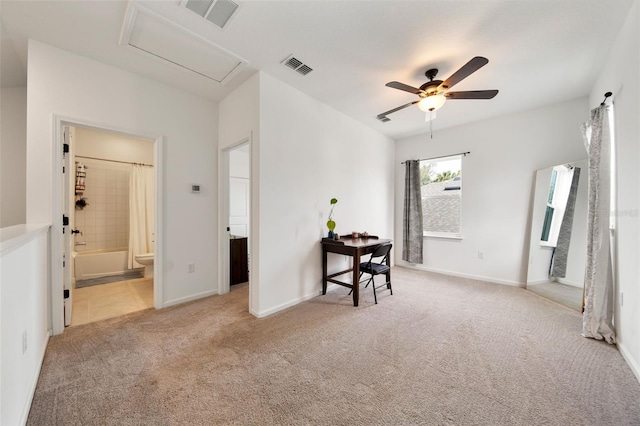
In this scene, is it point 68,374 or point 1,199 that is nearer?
point 68,374

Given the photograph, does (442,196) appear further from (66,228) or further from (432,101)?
(66,228)

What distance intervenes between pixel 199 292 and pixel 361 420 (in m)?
2.61

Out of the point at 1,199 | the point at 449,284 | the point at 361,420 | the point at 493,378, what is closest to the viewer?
the point at 361,420

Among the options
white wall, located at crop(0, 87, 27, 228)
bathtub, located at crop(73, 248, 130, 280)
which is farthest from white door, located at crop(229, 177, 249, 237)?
white wall, located at crop(0, 87, 27, 228)

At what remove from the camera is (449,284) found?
380cm

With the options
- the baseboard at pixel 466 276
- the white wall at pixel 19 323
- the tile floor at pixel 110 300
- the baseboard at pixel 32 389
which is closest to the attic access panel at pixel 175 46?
the white wall at pixel 19 323

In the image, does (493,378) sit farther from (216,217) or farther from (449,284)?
(216,217)

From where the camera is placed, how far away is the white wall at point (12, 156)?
2742 millimetres

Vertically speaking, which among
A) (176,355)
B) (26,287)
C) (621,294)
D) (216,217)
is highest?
(216,217)

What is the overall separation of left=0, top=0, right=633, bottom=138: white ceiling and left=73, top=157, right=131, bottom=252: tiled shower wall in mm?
2092

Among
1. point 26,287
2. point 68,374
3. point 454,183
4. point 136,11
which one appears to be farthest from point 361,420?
point 454,183

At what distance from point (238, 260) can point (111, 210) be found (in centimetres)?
312

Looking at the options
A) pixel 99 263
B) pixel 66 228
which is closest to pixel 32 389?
A: pixel 66 228

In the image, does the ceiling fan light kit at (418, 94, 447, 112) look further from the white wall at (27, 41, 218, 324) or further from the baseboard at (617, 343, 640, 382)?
the white wall at (27, 41, 218, 324)
